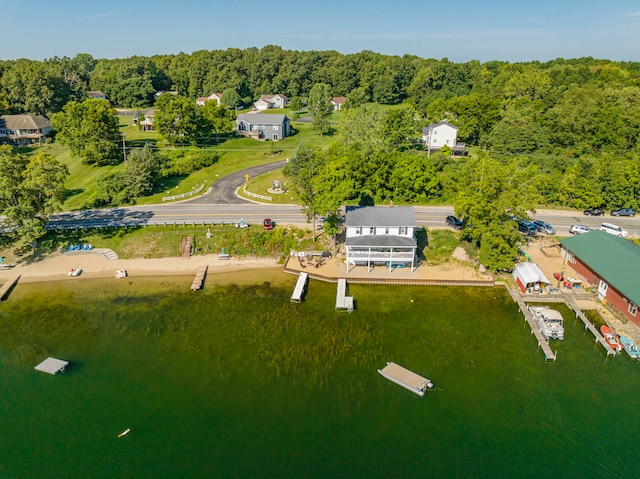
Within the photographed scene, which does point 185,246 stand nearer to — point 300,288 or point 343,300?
point 300,288

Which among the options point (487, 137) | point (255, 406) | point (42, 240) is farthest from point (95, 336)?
point (487, 137)

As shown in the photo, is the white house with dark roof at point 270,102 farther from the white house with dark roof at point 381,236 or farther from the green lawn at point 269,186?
the white house with dark roof at point 381,236

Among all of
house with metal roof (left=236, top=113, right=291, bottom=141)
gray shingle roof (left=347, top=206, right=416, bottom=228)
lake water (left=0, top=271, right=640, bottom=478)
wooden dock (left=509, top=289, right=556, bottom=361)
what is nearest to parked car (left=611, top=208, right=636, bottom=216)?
wooden dock (left=509, top=289, right=556, bottom=361)

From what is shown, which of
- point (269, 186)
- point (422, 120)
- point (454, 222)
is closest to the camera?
point (454, 222)

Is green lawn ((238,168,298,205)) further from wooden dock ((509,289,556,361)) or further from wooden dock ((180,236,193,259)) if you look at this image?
wooden dock ((509,289,556,361))

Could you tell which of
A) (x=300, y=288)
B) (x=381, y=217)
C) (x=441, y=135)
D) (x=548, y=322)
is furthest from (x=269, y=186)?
(x=548, y=322)

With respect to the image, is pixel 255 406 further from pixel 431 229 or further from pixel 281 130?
pixel 281 130
